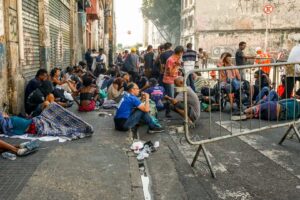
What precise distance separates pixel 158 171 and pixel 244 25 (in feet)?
106

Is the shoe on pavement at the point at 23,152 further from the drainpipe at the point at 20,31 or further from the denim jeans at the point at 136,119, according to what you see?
the drainpipe at the point at 20,31

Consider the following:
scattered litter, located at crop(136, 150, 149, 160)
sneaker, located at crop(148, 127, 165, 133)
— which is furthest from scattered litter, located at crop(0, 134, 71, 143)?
sneaker, located at crop(148, 127, 165, 133)

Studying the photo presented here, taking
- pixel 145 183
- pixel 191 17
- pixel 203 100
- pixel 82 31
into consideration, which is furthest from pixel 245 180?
pixel 191 17

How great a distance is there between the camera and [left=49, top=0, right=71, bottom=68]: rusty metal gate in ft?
41.1

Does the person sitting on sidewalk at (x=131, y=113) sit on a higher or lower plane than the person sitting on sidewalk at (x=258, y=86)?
lower

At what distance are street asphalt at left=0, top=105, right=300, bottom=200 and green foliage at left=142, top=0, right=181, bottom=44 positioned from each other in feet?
135

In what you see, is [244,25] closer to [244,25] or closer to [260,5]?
[244,25]

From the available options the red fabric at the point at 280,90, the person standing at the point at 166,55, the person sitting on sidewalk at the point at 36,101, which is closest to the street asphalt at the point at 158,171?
the person sitting on sidewalk at the point at 36,101

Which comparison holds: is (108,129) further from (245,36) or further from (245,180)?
(245,36)

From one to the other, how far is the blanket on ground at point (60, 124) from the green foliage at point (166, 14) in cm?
4069

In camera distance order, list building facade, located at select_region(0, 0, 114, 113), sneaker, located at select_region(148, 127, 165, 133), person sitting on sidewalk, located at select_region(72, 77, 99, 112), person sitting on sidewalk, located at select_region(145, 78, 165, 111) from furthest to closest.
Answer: person sitting on sidewalk, located at select_region(145, 78, 165, 111) → person sitting on sidewalk, located at select_region(72, 77, 99, 112) → building facade, located at select_region(0, 0, 114, 113) → sneaker, located at select_region(148, 127, 165, 133)

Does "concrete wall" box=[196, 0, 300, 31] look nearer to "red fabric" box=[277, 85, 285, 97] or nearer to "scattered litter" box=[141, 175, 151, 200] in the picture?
"red fabric" box=[277, 85, 285, 97]

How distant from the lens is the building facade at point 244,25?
34250 millimetres

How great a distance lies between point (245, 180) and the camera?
4.44m
